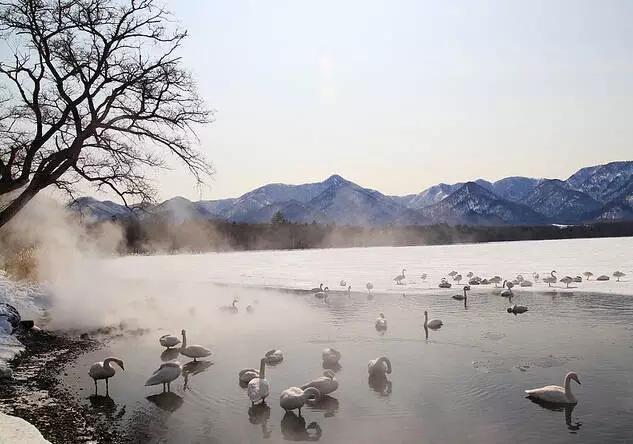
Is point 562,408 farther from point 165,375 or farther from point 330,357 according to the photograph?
point 165,375

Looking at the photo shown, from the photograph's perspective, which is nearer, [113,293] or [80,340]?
[80,340]

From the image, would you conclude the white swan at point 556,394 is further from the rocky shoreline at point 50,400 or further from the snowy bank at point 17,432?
the snowy bank at point 17,432

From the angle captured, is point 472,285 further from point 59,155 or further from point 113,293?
point 59,155

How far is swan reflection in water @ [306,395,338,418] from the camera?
10047 millimetres

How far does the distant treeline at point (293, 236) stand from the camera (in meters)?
87.9

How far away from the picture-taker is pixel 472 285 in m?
29.7

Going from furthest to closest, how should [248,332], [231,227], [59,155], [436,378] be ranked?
[231,227] → [248,332] → [59,155] → [436,378]

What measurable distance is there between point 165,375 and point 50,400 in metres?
2.33

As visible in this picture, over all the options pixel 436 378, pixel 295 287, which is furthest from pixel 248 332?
pixel 295 287

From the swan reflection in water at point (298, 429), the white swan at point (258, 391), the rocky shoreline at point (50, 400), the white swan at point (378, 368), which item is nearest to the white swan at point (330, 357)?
the white swan at point (378, 368)

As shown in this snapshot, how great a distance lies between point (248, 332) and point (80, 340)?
574 centimetres

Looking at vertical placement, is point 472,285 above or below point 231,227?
below

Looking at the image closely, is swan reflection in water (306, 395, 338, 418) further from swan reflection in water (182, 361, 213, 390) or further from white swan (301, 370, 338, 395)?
swan reflection in water (182, 361, 213, 390)

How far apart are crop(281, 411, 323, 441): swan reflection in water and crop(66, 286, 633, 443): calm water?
0.04m
